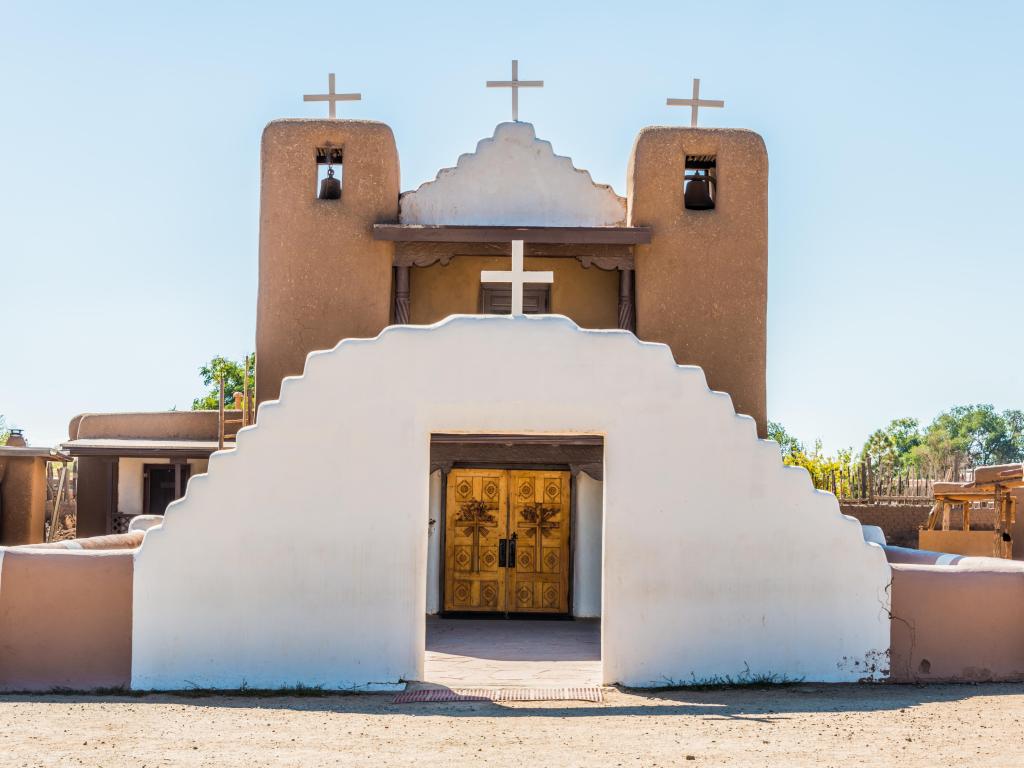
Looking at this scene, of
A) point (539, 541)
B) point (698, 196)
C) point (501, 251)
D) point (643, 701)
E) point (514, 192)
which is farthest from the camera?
point (539, 541)

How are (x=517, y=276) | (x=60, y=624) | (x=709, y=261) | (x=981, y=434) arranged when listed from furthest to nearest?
(x=981, y=434) < (x=709, y=261) < (x=517, y=276) < (x=60, y=624)

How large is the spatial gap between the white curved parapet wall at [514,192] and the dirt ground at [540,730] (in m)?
7.72

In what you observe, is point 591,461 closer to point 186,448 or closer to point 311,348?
point 311,348

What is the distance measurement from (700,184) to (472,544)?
6.11 m

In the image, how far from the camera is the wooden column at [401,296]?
15844 mm

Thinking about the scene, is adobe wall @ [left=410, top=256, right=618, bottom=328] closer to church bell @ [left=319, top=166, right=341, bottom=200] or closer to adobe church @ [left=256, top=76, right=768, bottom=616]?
adobe church @ [left=256, top=76, right=768, bottom=616]

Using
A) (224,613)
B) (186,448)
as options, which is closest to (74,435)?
(186,448)

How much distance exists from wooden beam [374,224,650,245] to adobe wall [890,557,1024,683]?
Result: 6.18m

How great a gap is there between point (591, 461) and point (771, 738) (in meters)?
7.35

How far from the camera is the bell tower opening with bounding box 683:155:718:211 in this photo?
1633cm

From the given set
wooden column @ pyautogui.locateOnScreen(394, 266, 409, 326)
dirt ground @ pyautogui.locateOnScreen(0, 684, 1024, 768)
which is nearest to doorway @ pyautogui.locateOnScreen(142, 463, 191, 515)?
wooden column @ pyautogui.locateOnScreen(394, 266, 409, 326)

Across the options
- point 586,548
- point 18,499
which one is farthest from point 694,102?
point 18,499

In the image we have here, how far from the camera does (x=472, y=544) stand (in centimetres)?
1691

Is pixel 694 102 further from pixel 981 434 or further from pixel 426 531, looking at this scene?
pixel 981 434
